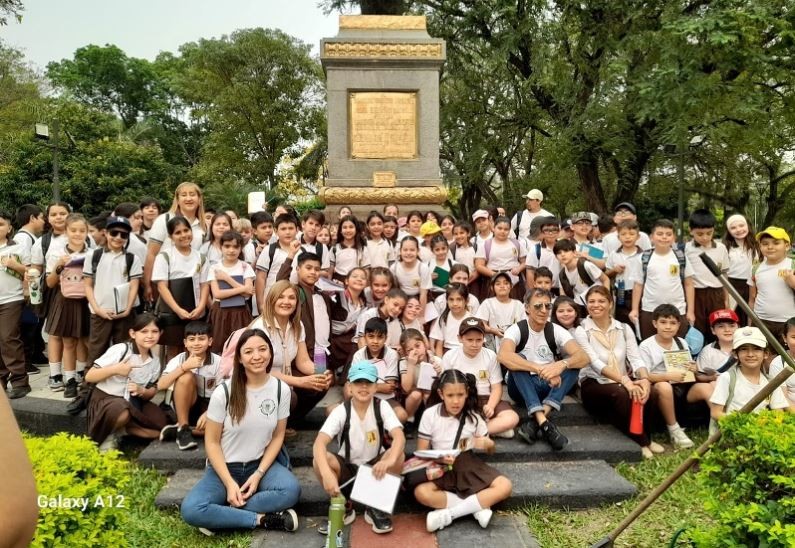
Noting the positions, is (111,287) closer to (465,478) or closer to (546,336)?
(465,478)

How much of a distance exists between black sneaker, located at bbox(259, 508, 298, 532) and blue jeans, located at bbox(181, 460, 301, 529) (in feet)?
0.13

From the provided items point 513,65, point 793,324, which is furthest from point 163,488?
point 513,65

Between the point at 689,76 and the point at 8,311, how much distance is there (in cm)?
1082

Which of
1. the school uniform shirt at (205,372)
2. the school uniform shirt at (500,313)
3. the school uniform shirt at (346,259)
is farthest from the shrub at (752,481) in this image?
the school uniform shirt at (346,259)

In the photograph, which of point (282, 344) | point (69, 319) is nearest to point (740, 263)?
point (282, 344)

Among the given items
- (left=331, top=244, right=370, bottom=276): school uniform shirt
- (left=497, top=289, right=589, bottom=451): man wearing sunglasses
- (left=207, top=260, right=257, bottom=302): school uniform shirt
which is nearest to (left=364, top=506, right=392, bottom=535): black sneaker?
(left=497, top=289, right=589, bottom=451): man wearing sunglasses

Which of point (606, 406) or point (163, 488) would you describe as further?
point (606, 406)

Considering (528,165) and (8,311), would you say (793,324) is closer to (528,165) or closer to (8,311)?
(8,311)

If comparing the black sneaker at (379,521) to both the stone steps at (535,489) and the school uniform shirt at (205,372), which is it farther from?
the school uniform shirt at (205,372)

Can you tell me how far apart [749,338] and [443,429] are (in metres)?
2.52

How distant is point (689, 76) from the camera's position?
10125 millimetres

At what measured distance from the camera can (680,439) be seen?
4.94 meters

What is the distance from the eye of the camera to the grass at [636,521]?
371cm

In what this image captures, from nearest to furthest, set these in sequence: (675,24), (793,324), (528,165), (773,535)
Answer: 1. (773,535)
2. (793,324)
3. (675,24)
4. (528,165)
